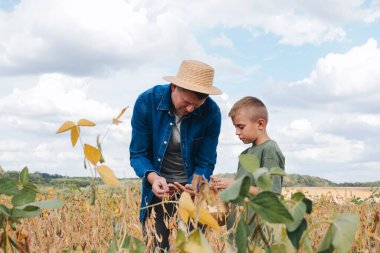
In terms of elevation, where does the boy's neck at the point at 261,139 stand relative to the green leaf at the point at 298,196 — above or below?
above

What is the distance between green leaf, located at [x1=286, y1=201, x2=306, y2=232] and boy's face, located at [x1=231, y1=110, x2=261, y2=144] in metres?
2.29

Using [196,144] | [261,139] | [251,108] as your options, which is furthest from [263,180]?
[196,144]

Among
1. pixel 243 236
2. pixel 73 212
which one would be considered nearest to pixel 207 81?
pixel 73 212

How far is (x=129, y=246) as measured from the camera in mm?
680

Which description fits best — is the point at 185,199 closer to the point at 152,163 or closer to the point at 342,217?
the point at 342,217

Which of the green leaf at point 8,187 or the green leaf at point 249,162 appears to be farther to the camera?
the green leaf at point 8,187

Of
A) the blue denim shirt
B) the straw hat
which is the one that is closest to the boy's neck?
the straw hat

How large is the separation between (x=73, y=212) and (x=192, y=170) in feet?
3.81

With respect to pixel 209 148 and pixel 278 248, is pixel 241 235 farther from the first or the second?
pixel 209 148

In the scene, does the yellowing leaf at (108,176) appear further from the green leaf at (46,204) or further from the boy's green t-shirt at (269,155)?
the boy's green t-shirt at (269,155)

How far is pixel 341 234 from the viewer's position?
483 mm

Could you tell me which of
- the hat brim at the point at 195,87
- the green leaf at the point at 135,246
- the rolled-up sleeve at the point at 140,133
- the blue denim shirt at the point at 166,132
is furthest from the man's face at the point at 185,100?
the green leaf at the point at 135,246

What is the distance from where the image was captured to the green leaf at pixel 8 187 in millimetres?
618

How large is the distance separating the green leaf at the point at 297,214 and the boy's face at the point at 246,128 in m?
2.29
